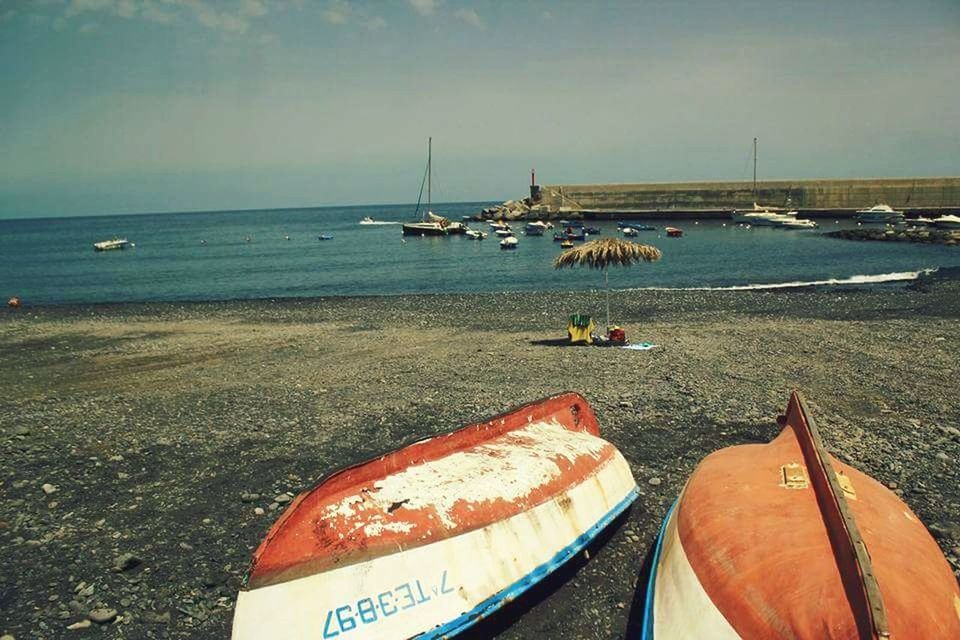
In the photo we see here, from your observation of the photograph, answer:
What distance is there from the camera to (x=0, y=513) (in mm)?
8539

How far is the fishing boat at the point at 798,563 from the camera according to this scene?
389 cm

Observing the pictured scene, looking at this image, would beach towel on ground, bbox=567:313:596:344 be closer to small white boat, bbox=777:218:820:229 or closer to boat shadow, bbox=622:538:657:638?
boat shadow, bbox=622:538:657:638

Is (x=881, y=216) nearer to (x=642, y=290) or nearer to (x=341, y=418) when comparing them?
(x=642, y=290)

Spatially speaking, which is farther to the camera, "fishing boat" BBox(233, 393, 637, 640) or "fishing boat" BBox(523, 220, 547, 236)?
"fishing boat" BBox(523, 220, 547, 236)

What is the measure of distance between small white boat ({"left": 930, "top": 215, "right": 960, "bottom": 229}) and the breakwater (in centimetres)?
1210

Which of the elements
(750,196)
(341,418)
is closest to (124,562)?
(341,418)

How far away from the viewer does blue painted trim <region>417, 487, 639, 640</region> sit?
520cm

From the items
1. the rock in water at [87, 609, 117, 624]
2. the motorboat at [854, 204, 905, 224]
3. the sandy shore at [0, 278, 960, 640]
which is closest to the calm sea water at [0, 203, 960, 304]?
the motorboat at [854, 204, 905, 224]

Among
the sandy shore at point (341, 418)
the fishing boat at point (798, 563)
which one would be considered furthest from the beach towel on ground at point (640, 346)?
the fishing boat at point (798, 563)

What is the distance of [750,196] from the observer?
10512cm

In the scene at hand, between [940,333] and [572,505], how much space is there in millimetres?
17180

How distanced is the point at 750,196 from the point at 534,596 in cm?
11075

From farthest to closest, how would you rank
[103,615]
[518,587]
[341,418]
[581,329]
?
1. [581,329]
2. [341,418]
3. [103,615]
4. [518,587]

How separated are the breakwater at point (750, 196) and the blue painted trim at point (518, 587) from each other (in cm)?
9768
